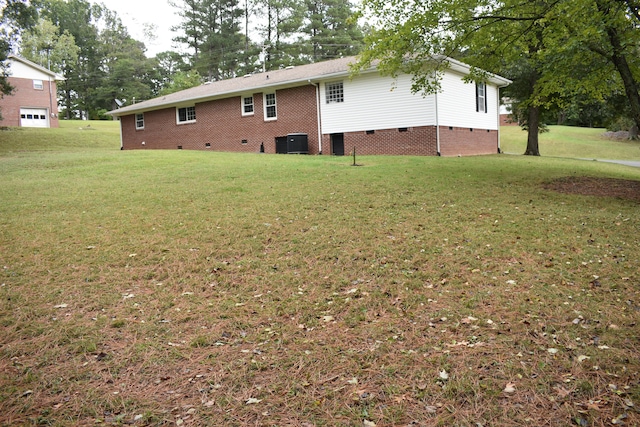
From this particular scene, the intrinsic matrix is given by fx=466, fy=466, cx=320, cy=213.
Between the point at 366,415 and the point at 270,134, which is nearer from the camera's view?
the point at 366,415

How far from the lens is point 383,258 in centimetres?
563

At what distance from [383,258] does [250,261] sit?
1616 mm

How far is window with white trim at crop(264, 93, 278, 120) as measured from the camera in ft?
72.1

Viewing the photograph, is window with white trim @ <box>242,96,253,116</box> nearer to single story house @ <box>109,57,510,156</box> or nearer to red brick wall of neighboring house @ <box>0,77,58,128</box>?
single story house @ <box>109,57,510,156</box>

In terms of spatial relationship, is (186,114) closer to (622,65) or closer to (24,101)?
(622,65)

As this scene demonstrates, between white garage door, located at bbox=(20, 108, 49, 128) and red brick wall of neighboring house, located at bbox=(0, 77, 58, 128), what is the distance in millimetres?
327

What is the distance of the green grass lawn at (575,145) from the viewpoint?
31.8 m

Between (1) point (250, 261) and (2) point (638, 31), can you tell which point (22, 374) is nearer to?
(1) point (250, 261)

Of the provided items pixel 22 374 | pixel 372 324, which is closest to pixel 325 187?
pixel 372 324

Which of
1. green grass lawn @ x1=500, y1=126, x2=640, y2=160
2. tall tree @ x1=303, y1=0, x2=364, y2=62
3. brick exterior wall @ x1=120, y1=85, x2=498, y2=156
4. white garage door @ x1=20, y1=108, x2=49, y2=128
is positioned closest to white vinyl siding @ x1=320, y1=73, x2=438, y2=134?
brick exterior wall @ x1=120, y1=85, x2=498, y2=156

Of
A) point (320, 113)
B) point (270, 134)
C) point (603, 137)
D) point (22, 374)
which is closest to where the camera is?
point (22, 374)

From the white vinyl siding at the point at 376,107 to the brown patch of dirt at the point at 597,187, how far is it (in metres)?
7.48

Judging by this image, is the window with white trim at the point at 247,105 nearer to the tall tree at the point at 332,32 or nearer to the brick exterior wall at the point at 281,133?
the brick exterior wall at the point at 281,133

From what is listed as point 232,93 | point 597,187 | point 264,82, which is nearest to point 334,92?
point 264,82
